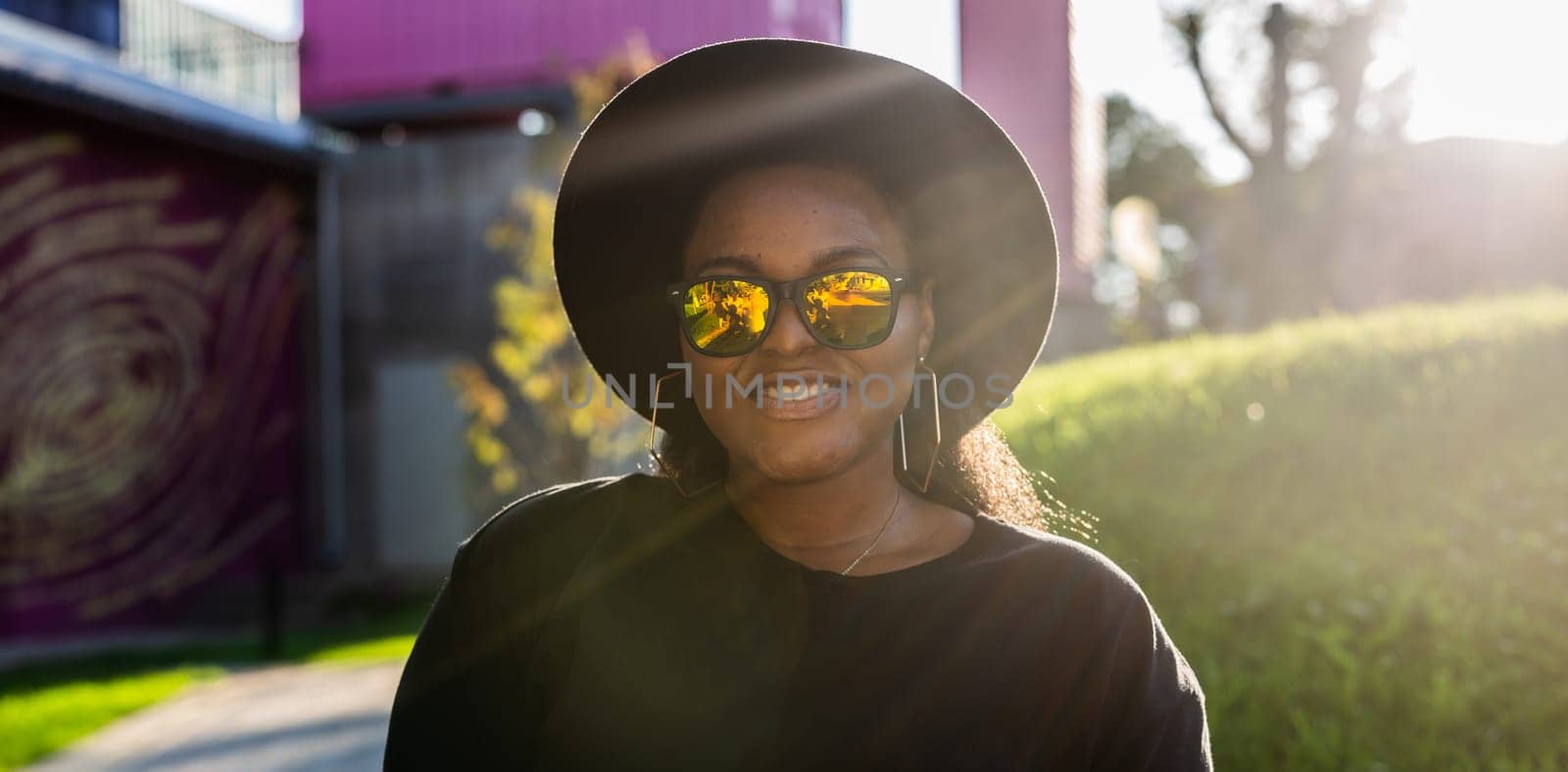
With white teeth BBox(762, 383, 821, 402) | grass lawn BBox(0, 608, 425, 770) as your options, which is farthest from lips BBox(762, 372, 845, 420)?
grass lawn BBox(0, 608, 425, 770)

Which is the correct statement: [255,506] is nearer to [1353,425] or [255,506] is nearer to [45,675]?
[45,675]

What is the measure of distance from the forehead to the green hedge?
2.12 metres

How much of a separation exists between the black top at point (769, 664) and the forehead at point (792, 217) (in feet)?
1.44

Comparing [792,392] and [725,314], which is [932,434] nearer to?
[792,392]

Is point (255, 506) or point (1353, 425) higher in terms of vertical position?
point (1353, 425)

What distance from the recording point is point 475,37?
625 inches

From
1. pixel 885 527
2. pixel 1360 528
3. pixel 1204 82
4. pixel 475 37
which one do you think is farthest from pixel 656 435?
pixel 1204 82

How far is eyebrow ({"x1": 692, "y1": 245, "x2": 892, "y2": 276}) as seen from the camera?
202cm

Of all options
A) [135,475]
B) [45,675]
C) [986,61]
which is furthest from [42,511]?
Result: [986,61]

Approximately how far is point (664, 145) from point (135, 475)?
41.2ft

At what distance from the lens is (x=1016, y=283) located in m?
2.30

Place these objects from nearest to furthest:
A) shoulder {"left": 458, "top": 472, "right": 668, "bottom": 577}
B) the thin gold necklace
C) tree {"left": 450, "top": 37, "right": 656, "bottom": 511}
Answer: shoulder {"left": 458, "top": 472, "right": 668, "bottom": 577} < the thin gold necklace < tree {"left": 450, "top": 37, "right": 656, "bottom": 511}

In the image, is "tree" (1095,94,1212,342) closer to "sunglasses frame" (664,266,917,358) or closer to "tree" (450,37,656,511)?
"tree" (450,37,656,511)

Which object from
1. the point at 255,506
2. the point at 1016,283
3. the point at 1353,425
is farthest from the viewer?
the point at 255,506
